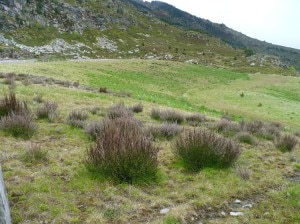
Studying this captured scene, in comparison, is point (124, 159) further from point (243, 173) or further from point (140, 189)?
point (243, 173)

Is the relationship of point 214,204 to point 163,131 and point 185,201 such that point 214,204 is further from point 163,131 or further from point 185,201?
point 163,131

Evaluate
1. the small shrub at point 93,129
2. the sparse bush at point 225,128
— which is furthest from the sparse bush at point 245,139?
the small shrub at point 93,129

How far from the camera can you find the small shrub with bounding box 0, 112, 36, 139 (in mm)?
9039

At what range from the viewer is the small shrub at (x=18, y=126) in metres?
9.04

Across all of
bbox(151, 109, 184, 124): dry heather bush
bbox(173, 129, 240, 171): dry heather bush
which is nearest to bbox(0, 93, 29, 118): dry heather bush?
bbox(173, 129, 240, 171): dry heather bush

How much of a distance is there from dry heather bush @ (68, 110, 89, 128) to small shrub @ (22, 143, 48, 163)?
325 centimetres

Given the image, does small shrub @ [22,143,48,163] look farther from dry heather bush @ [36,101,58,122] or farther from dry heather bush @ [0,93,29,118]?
dry heather bush @ [36,101,58,122]

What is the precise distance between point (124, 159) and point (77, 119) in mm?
5492

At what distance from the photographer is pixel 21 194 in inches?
225

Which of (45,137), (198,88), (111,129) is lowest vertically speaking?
(198,88)

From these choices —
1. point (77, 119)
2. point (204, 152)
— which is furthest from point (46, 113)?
point (204, 152)

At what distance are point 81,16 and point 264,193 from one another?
102 metres

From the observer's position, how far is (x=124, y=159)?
6574mm

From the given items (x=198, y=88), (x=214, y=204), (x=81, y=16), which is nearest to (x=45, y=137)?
(x=214, y=204)
